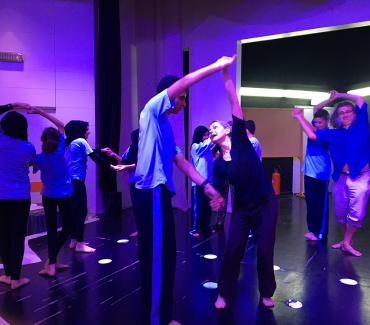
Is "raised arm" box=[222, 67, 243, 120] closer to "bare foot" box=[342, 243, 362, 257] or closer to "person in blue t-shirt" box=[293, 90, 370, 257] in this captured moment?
"person in blue t-shirt" box=[293, 90, 370, 257]

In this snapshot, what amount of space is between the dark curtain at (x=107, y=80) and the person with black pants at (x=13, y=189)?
283 centimetres

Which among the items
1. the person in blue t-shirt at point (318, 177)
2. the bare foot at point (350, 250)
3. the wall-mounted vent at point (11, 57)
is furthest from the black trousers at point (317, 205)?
the wall-mounted vent at point (11, 57)

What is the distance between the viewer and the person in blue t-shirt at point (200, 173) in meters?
4.52

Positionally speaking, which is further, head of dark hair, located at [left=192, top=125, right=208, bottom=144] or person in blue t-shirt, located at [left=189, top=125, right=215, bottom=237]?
head of dark hair, located at [left=192, top=125, right=208, bottom=144]

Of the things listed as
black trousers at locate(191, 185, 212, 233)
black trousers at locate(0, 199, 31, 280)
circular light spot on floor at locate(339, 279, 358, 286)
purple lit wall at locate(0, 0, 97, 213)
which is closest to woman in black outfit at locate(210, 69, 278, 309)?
circular light spot on floor at locate(339, 279, 358, 286)

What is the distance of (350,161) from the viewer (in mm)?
3676

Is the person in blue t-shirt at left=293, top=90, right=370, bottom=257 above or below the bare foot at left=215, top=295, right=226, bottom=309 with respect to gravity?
above

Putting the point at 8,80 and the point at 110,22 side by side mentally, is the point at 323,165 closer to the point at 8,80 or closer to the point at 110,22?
the point at 110,22

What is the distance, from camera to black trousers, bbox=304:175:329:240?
4223mm

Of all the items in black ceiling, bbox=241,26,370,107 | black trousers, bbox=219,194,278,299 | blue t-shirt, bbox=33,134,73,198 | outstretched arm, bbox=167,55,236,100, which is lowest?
black trousers, bbox=219,194,278,299

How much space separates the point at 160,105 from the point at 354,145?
8.52 feet

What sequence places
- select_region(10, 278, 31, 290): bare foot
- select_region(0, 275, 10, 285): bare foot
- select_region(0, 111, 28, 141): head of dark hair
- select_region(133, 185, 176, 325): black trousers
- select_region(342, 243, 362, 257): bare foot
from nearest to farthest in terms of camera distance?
select_region(133, 185, 176, 325): black trousers < select_region(0, 111, 28, 141): head of dark hair < select_region(10, 278, 31, 290): bare foot < select_region(0, 275, 10, 285): bare foot < select_region(342, 243, 362, 257): bare foot

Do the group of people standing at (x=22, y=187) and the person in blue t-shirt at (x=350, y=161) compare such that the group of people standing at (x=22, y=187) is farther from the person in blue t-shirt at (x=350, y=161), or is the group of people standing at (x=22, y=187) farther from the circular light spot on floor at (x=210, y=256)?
the person in blue t-shirt at (x=350, y=161)

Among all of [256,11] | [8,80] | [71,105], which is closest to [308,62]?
[256,11]
